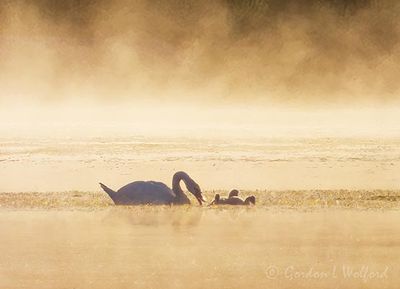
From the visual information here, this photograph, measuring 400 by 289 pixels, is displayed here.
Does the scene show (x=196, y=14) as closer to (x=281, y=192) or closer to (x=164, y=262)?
(x=281, y=192)

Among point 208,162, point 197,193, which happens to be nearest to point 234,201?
point 197,193

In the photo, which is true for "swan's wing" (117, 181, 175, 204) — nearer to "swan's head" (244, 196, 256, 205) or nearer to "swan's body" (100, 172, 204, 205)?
"swan's body" (100, 172, 204, 205)

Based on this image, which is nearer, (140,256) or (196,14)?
(140,256)

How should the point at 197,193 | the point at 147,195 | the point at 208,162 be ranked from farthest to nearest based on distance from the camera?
the point at 208,162 → the point at 197,193 → the point at 147,195

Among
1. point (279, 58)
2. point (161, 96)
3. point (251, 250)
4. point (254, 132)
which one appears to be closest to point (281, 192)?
point (251, 250)

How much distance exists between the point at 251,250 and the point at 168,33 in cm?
4912

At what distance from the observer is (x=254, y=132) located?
3441 centimetres

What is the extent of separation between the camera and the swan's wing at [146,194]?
15.1 m

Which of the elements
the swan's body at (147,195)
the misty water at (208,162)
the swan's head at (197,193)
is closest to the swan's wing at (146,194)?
the swan's body at (147,195)

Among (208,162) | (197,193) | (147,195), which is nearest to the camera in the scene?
(147,195)

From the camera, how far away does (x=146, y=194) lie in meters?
15.1

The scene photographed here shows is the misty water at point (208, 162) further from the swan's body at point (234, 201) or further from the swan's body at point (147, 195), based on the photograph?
the swan's body at point (234, 201)

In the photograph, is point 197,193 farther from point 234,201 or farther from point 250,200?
point 250,200

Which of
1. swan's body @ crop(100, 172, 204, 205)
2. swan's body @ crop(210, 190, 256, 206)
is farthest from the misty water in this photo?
swan's body @ crop(210, 190, 256, 206)
